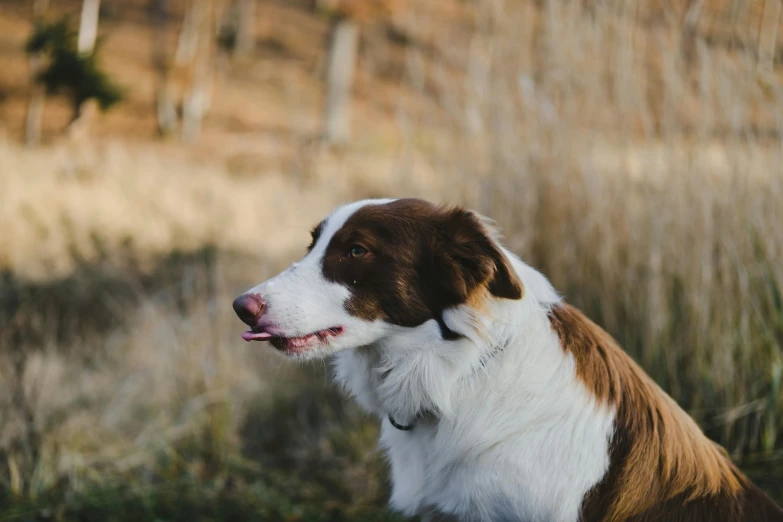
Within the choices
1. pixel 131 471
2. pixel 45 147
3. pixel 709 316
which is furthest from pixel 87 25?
pixel 709 316

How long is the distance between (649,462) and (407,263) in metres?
0.93

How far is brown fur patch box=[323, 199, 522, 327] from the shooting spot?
223 cm

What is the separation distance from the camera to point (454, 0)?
11.3 meters

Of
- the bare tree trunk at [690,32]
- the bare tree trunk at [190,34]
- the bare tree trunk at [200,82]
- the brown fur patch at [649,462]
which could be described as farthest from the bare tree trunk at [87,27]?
the brown fur patch at [649,462]

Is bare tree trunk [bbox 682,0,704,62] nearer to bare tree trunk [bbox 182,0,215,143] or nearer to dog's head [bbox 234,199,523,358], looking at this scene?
dog's head [bbox 234,199,523,358]

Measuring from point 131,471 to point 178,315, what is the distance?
5.71 feet

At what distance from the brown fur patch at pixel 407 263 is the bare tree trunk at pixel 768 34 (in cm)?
207

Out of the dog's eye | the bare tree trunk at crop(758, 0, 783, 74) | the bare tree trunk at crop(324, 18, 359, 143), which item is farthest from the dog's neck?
the bare tree trunk at crop(324, 18, 359, 143)

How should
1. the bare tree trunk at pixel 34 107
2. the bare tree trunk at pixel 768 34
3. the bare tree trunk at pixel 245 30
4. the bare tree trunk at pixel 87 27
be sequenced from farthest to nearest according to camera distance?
the bare tree trunk at pixel 245 30
the bare tree trunk at pixel 34 107
the bare tree trunk at pixel 87 27
the bare tree trunk at pixel 768 34

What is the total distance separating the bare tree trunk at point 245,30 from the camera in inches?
606

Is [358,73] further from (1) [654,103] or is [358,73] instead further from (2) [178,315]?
(1) [654,103]

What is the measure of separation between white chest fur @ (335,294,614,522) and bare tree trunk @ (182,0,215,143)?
1054 cm

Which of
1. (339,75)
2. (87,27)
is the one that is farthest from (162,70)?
(339,75)

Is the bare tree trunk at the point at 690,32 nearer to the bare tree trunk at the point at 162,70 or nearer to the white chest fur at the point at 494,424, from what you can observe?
the white chest fur at the point at 494,424
